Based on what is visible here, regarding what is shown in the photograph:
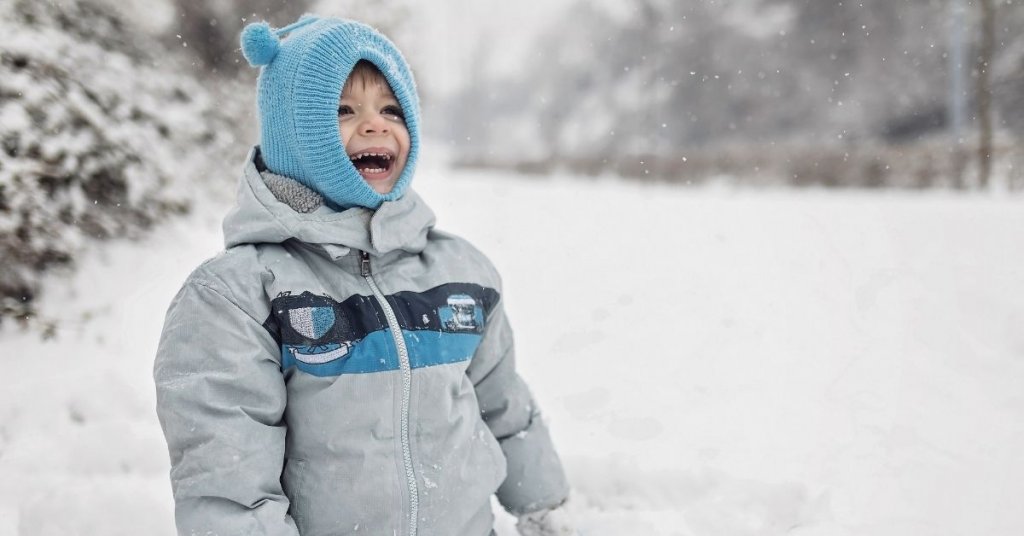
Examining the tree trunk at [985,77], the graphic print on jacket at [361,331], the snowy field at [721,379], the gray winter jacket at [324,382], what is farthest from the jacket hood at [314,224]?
the tree trunk at [985,77]

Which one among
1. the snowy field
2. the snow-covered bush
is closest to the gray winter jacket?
the snowy field

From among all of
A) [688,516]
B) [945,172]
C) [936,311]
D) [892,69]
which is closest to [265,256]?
[688,516]

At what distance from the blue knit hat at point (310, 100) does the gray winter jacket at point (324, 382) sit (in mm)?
64

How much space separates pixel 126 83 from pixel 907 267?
16.9ft

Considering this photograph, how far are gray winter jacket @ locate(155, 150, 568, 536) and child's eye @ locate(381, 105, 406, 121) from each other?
0.19 metres

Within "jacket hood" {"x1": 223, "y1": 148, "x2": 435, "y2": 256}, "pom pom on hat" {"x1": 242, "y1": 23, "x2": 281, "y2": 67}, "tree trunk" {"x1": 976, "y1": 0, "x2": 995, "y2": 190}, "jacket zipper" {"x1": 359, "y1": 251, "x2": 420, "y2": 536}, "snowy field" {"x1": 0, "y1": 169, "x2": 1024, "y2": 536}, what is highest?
"tree trunk" {"x1": 976, "y1": 0, "x2": 995, "y2": 190}

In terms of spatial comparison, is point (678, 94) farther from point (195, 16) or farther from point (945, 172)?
point (195, 16)

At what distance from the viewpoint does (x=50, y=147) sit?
3176mm

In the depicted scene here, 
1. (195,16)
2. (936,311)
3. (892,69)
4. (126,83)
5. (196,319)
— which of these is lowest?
(936,311)

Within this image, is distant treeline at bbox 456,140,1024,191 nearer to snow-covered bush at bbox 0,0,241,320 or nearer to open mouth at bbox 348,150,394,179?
snow-covered bush at bbox 0,0,241,320

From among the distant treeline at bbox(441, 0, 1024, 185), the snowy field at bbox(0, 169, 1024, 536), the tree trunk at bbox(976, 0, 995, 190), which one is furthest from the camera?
the distant treeline at bbox(441, 0, 1024, 185)

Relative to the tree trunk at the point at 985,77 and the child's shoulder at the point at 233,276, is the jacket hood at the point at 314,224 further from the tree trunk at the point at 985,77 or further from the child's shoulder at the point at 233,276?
the tree trunk at the point at 985,77

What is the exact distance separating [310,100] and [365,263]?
1.22 ft

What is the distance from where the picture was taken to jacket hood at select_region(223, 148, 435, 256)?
131 centimetres
